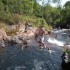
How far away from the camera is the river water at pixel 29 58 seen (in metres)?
19.8

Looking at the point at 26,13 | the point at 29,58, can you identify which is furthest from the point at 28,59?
the point at 26,13

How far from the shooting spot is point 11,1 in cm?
5650

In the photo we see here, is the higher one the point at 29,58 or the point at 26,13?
the point at 26,13

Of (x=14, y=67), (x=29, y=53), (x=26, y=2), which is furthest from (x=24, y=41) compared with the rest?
(x=26, y=2)

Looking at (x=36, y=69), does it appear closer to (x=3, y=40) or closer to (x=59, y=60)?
(x=59, y=60)

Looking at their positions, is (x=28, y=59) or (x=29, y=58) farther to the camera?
(x=29, y=58)

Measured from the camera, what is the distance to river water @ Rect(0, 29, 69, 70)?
19.8 meters

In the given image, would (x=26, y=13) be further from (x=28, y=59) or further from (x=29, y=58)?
(x=28, y=59)

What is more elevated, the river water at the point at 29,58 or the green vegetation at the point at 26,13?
the green vegetation at the point at 26,13

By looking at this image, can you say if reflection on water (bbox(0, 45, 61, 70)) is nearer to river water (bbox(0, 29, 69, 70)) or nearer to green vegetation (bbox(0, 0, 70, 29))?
river water (bbox(0, 29, 69, 70))

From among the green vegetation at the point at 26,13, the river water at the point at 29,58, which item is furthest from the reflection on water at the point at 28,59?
the green vegetation at the point at 26,13

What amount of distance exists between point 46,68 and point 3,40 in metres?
12.6

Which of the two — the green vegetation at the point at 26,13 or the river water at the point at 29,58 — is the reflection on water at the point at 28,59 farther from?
the green vegetation at the point at 26,13

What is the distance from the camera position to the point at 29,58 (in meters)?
23.1
